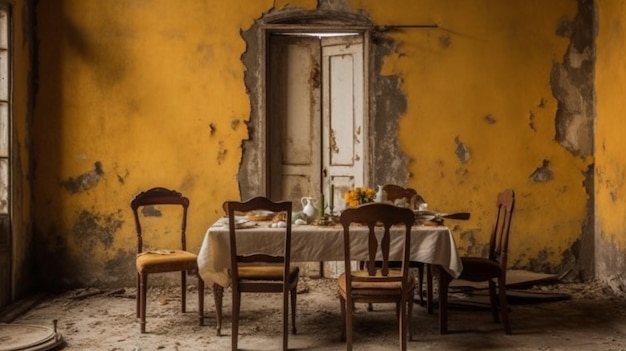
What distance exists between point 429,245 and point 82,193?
3644 mm

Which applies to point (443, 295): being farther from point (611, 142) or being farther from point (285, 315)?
point (611, 142)

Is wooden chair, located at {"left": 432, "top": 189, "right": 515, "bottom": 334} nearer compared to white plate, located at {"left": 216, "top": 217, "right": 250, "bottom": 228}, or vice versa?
white plate, located at {"left": 216, "top": 217, "right": 250, "bottom": 228}

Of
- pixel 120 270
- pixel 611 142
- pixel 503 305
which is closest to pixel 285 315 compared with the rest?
pixel 503 305

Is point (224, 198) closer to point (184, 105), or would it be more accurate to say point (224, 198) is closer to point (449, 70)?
point (184, 105)

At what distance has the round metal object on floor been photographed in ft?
14.4

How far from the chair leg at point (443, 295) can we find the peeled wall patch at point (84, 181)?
3.50m

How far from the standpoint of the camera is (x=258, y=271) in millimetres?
4508

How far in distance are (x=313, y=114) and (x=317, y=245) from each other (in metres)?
2.73

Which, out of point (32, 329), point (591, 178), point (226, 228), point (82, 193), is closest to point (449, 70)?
point (591, 178)

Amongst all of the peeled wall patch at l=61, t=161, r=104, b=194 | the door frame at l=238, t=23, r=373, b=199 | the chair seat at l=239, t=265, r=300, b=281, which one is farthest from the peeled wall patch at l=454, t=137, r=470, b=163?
the peeled wall patch at l=61, t=161, r=104, b=194

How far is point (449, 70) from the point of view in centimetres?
676

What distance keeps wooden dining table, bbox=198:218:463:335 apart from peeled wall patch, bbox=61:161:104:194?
262 centimetres

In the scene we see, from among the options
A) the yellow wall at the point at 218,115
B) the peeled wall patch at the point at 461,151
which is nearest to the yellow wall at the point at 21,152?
the yellow wall at the point at 218,115

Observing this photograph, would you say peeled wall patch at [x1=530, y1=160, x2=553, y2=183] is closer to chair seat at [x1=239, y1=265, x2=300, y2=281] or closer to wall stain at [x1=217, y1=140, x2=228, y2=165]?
wall stain at [x1=217, y1=140, x2=228, y2=165]
